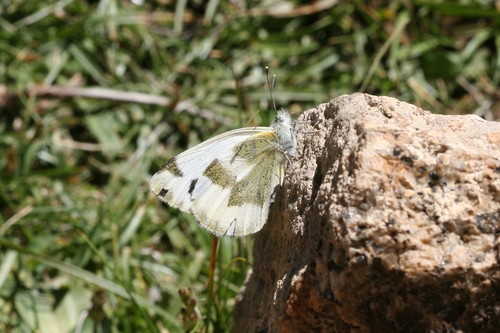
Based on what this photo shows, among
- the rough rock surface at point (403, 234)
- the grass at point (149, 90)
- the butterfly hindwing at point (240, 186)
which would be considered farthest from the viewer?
the grass at point (149, 90)

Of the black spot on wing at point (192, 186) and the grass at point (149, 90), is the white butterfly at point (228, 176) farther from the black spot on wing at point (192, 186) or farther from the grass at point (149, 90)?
the grass at point (149, 90)

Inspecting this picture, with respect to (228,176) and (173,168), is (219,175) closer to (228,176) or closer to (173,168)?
(228,176)

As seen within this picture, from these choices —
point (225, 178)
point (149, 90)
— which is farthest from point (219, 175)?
point (149, 90)

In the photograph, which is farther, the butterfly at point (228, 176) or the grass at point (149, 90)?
the grass at point (149, 90)

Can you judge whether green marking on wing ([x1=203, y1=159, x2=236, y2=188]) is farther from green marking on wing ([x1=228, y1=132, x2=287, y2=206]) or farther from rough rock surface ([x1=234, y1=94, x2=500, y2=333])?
rough rock surface ([x1=234, y1=94, x2=500, y2=333])

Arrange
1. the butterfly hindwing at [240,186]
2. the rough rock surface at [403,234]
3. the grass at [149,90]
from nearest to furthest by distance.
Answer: the rough rock surface at [403,234], the butterfly hindwing at [240,186], the grass at [149,90]

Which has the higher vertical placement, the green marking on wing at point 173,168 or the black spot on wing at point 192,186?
the green marking on wing at point 173,168

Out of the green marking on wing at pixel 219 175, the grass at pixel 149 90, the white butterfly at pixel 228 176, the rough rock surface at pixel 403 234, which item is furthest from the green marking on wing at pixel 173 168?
the grass at pixel 149 90

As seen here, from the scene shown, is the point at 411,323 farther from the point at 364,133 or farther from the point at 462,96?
the point at 462,96
